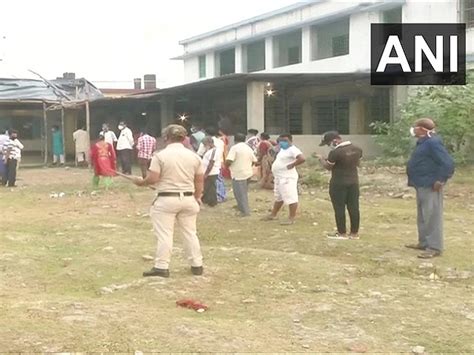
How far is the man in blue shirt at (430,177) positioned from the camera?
7.45 meters

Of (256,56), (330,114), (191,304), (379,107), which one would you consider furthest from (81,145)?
(191,304)

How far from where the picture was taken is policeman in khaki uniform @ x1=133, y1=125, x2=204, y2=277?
6.30 m

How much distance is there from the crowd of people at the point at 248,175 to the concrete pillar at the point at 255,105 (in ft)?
16.4

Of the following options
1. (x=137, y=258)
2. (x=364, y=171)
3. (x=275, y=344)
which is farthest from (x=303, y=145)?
(x=275, y=344)

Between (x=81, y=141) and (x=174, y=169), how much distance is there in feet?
54.3

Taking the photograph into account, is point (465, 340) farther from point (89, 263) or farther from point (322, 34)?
point (322, 34)

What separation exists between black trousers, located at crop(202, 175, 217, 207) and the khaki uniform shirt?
502 cm

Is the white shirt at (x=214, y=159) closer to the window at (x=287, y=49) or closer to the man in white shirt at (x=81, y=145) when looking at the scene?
the man in white shirt at (x=81, y=145)

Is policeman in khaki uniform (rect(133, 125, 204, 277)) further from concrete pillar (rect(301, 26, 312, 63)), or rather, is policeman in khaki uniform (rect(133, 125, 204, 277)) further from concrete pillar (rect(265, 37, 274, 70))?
concrete pillar (rect(265, 37, 274, 70))

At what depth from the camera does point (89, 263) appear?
23.6ft

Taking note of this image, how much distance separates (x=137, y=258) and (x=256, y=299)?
2.01 metres

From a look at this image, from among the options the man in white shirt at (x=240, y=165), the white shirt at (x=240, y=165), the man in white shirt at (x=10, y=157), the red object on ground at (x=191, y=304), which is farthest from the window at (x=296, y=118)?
the red object on ground at (x=191, y=304)

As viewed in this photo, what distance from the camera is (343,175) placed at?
839cm

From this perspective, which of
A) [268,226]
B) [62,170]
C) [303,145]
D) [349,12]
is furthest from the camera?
[349,12]
